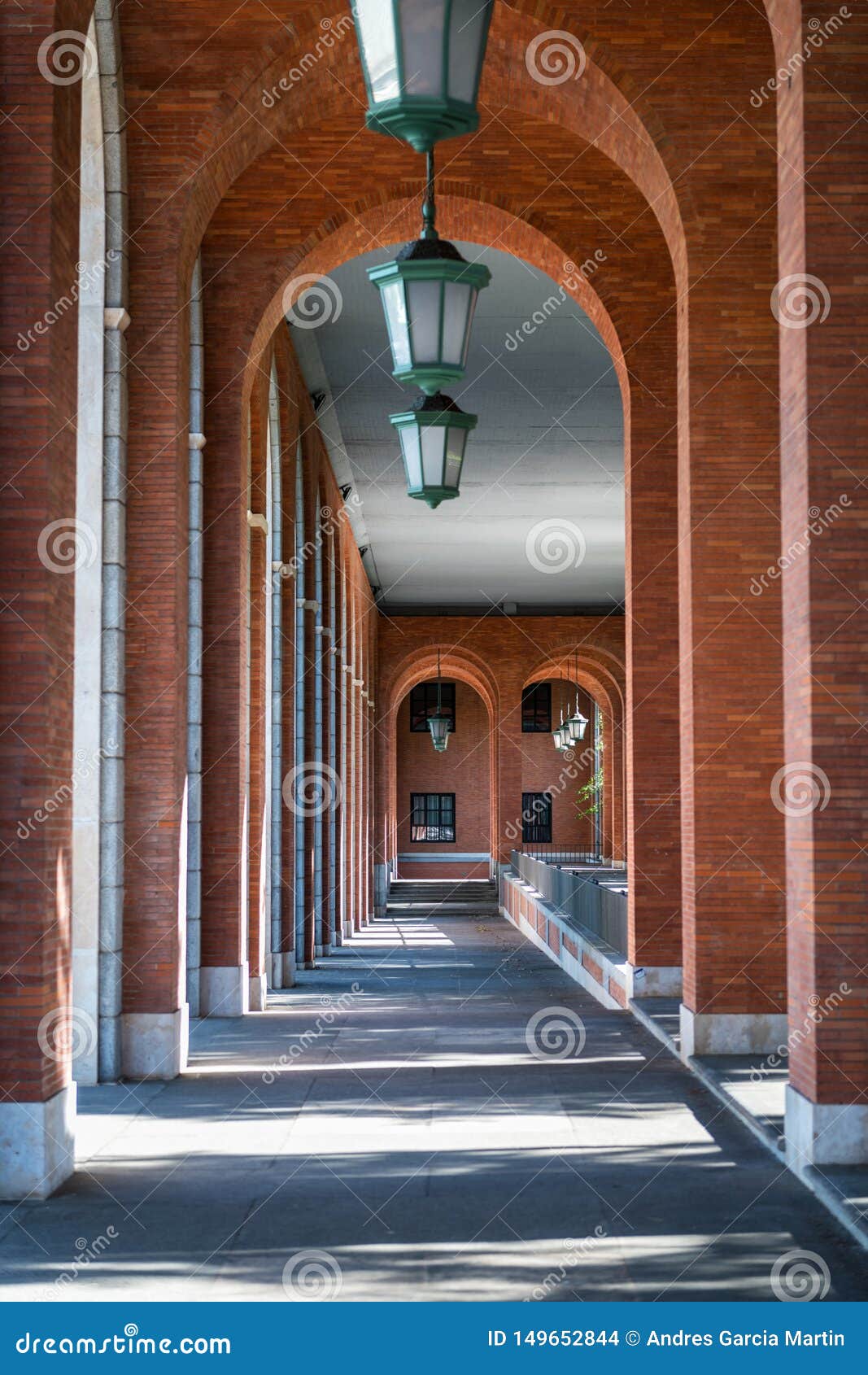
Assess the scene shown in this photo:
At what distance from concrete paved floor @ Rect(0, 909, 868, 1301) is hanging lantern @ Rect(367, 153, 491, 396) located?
10.8ft

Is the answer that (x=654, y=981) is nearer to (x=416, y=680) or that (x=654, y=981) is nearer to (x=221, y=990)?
(x=221, y=990)

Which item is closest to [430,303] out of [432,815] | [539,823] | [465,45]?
[465,45]

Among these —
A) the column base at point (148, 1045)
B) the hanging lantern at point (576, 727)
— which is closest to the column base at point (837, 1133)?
the column base at point (148, 1045)

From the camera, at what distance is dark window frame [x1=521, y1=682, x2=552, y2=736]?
162 ft

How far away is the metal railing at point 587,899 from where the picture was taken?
15.3m

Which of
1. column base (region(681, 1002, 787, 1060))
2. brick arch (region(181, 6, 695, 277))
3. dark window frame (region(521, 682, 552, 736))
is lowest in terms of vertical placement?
column base (region(681, 1002, 787, 1060))

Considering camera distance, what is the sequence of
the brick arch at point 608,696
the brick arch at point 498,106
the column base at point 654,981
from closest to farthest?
1. the brick arch at point 498,106
2. the column base at point 654,981
3. the brick arch at point 608,696

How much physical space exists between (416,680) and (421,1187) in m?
38.7

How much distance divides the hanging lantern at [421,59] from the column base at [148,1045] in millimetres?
7673

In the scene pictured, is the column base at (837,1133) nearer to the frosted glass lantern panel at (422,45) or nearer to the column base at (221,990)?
the frosted glass lantern panel at (422,45)

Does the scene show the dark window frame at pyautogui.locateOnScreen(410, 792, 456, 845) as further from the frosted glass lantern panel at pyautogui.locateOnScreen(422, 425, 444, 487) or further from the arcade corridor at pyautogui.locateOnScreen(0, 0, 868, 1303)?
the frosted glass lantern panel at pyautogui.locateOnScreen(422, 425, 444, 487)

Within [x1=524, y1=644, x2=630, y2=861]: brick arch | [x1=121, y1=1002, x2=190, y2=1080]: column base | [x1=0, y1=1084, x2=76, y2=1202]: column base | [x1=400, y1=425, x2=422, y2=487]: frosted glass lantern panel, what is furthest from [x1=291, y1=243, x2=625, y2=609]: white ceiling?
[x1=0, y1=1084, x2=76, y2=1202]: column base

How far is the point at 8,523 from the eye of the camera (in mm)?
7062

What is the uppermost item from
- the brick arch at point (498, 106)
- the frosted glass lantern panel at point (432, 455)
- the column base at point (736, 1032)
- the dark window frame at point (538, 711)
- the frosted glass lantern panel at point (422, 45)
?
the brick arch at point (498, 106)
